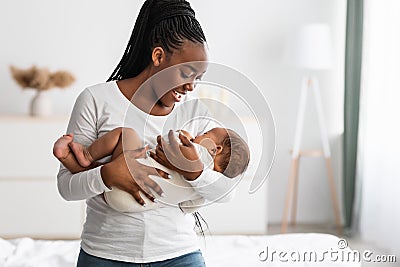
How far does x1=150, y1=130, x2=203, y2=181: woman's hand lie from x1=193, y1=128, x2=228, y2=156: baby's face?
0.08 meters

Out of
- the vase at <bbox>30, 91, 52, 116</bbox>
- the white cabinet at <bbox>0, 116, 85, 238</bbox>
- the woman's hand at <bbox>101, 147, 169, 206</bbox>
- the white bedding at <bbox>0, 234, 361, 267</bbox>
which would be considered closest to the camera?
the woman's hand at <bbox>101, 147, 169, 206</bbox>

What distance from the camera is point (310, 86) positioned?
466cm

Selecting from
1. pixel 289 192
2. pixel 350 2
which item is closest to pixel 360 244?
pixel 289 192

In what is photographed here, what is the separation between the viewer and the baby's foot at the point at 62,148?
1.51 meters

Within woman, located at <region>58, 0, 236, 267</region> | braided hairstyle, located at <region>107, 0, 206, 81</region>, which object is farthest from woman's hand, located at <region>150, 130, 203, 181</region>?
braided hairstyle, located at <region>107, 0, 206, 81</region>

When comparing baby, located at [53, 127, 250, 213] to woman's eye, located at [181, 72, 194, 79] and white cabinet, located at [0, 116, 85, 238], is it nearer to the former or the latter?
woman's eye, located at [181, 72, 194, 79]

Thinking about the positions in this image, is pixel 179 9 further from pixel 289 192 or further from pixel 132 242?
pixel 289 192

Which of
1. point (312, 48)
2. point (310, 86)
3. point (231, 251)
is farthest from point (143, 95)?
point (310, 86)

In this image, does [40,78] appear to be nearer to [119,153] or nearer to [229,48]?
[229,48]

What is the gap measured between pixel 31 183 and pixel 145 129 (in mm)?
2667

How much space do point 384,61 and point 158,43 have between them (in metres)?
2.70

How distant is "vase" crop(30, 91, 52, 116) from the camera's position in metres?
4.21

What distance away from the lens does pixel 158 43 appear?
1.57 m

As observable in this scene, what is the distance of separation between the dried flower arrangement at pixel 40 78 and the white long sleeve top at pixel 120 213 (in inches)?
104
